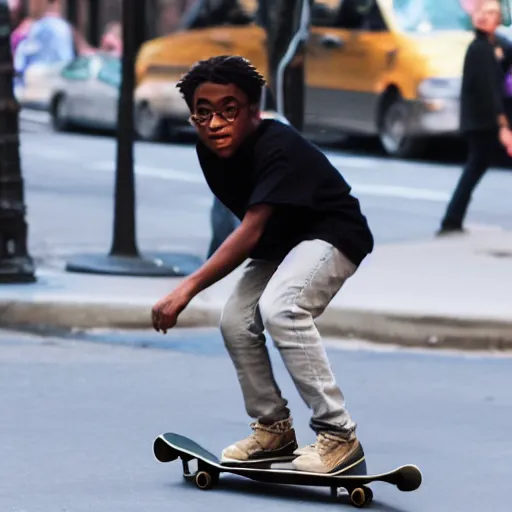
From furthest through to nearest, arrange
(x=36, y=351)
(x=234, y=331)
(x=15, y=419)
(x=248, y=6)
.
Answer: (x=248, y=6), (x=36, y=351), (x=15, y=419), (x=234, y=331)

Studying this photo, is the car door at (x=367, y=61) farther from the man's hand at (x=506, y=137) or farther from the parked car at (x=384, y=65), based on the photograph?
the man's hand at (x=506, y=137)

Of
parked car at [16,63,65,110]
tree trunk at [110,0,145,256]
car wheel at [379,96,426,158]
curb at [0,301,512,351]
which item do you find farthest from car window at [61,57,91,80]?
curb at [0,301,512,351]

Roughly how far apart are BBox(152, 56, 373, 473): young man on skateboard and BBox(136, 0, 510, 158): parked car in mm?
12780

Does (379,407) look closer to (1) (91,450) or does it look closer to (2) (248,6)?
(1) (91,450)

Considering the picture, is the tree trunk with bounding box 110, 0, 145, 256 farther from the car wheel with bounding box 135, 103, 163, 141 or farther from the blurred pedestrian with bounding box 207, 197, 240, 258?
the car wheel with bounding box 135, 103, 163, 141

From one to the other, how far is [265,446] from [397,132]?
13429 millimetres

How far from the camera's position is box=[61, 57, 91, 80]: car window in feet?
75.6

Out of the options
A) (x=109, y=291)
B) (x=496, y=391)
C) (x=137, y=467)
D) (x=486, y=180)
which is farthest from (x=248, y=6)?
(x=137, y=467)

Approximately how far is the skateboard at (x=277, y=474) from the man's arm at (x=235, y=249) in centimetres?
63

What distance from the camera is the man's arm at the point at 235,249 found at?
18.3ft

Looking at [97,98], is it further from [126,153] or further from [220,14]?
[126,153]

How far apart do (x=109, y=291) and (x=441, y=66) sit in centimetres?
955

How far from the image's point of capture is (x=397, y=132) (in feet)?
63.0

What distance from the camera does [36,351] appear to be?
8.62m
